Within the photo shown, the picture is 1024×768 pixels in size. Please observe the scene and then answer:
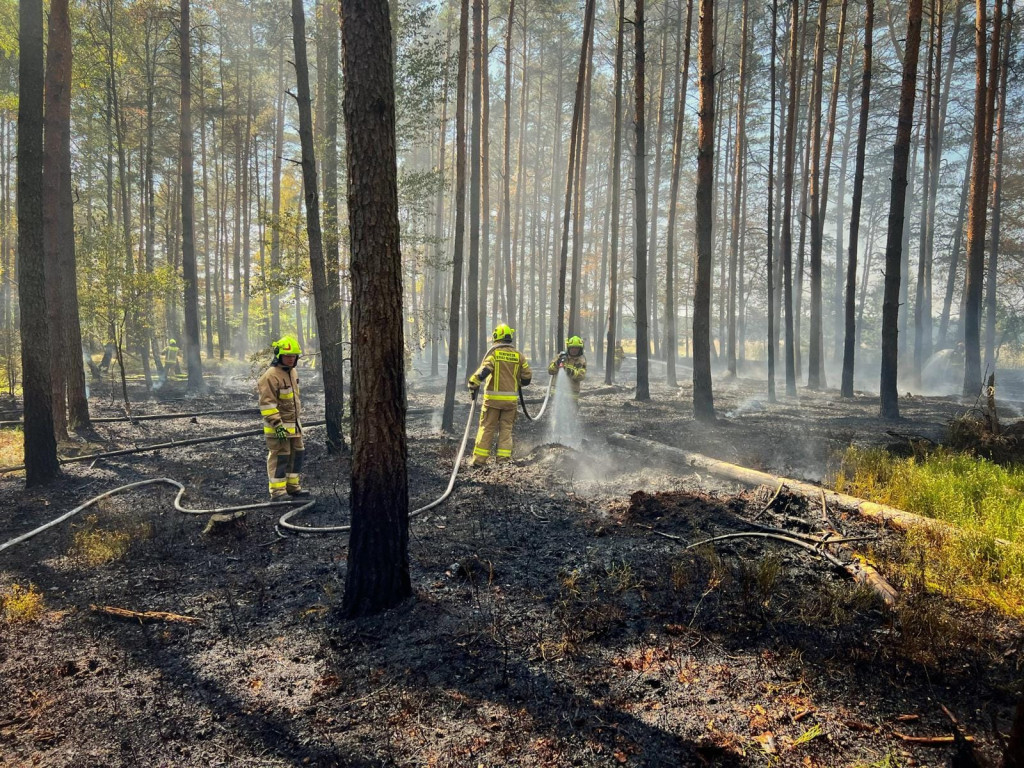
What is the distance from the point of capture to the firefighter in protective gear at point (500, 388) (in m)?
8.70

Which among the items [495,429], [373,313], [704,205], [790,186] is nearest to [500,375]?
[495,429]

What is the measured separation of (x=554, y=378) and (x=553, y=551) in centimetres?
713

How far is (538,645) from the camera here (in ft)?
11.3

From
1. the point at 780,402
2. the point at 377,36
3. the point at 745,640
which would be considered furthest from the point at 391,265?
the point at 780,402

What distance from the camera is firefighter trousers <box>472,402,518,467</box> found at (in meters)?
8.93

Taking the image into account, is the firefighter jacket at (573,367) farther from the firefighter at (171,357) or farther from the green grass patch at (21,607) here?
the firefighter at (171,357)

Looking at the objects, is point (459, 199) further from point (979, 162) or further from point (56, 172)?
point (979, 162)

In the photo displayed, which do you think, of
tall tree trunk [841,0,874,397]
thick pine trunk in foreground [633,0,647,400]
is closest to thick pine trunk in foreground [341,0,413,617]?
thick pine trunk in foreground [633,0,647,400]

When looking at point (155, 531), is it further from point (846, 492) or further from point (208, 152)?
point (208, 152)

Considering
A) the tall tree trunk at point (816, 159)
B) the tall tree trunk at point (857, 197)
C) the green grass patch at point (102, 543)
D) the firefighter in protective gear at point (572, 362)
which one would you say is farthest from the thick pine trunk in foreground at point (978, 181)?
the green grass patch at point (102, 543)

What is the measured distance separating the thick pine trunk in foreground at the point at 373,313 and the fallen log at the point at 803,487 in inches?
185

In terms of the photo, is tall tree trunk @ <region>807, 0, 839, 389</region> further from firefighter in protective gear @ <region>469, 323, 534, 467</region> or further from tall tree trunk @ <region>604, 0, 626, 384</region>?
firefighter in protective gear @ <region>469, 323, 534, 467</region>

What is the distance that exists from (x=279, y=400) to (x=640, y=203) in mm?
11697

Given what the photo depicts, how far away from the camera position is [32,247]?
24.4 feet
